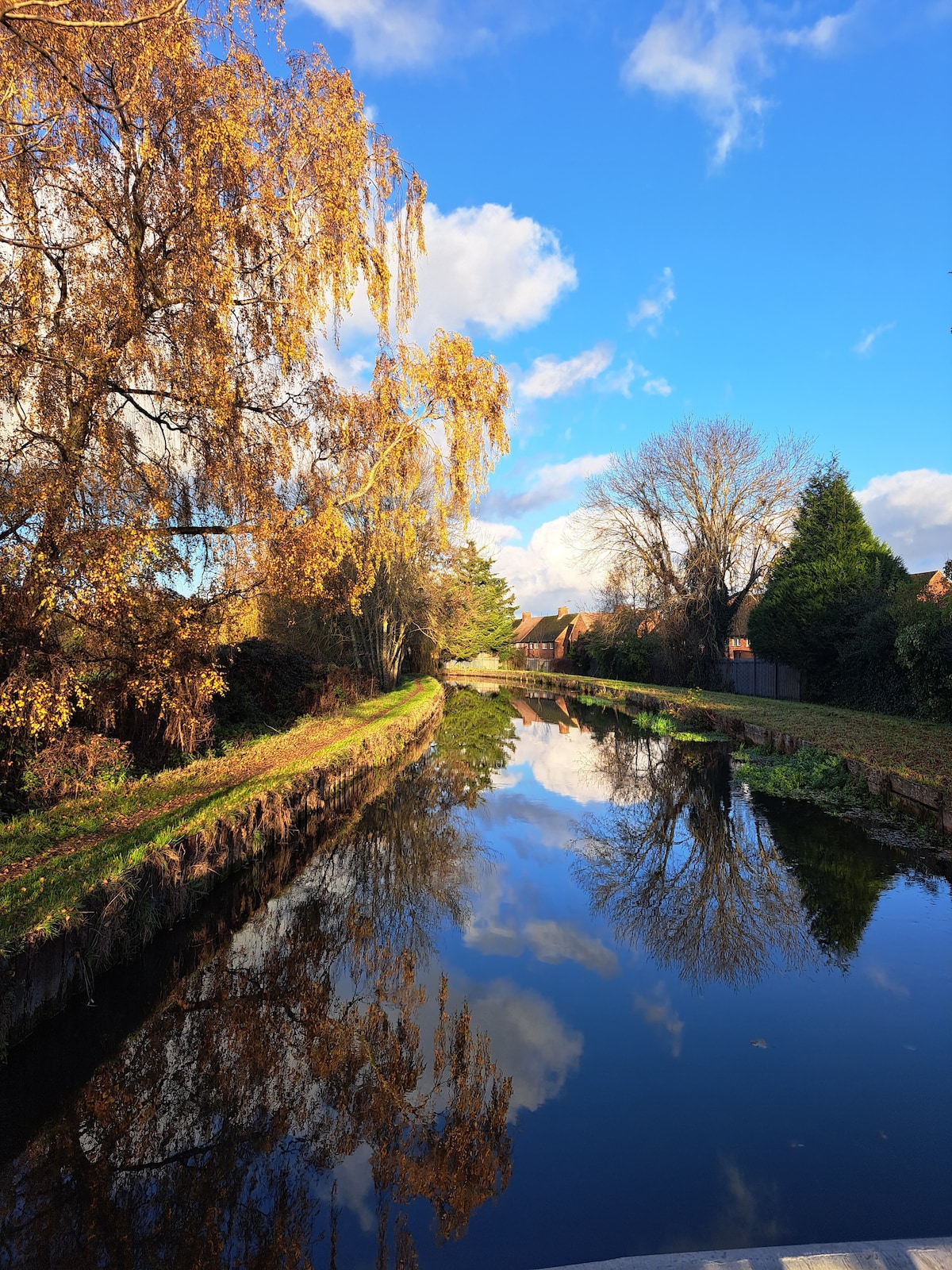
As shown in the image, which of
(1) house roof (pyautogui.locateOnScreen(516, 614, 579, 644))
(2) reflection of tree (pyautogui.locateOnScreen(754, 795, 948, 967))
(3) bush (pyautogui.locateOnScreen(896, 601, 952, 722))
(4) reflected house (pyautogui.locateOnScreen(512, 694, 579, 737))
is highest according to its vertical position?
(1) house roof (pyautogui.locateOnScreen(516, 614, 579, 644))

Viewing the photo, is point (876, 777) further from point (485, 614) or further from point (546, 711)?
point (485, 614)

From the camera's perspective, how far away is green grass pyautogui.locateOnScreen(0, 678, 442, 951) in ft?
16.8

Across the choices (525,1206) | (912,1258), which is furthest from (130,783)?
(912,1258)

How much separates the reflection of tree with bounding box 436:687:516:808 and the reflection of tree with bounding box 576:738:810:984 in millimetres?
3061

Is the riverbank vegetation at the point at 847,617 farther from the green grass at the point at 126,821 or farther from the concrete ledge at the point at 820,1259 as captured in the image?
the concrete ledge at the point at 820,1259

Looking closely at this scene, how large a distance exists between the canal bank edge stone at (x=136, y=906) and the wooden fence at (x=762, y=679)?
783 inches

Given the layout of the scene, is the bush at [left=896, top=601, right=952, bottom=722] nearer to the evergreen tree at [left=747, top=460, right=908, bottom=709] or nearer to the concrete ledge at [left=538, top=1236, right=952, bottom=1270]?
the evergreen tree at [left=747, top=460, right=908, bottom=709]

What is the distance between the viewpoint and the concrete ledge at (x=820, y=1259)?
2582 millimetres

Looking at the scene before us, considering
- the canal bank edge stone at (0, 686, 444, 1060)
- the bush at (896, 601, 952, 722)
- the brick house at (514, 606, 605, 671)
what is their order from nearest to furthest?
the canal bank edge stone at (0, 686, 444, 1060)
the bush at (896, 601, 952, 722)
the brick house at (514, 606, 605, 671)

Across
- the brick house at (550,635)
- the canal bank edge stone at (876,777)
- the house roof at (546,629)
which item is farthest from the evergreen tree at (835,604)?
the house roof at (546,629)

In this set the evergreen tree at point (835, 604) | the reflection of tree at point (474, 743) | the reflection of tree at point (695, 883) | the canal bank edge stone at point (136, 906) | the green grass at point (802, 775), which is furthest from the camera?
the evergreen tree at point (835, 604)

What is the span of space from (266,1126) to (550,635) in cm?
7262

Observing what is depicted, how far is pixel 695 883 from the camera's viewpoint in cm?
810

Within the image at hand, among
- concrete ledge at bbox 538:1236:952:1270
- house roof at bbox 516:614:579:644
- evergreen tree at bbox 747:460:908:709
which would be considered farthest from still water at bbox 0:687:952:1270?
house roof at bbox 516:614:579:644
